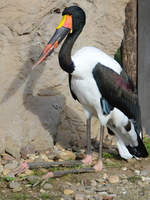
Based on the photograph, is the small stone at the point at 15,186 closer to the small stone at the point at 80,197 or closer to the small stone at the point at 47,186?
the small stone at the point at 47,186

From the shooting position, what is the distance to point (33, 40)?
4.61 metres

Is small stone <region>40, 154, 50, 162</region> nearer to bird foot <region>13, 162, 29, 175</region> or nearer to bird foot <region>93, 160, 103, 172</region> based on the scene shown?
bird foot <region>13, 162, 29, 175</region>

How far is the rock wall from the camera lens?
450 cm

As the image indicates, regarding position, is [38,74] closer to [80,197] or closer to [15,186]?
[15,186]

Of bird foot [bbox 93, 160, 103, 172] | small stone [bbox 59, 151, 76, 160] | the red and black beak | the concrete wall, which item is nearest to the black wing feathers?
the red and black beak

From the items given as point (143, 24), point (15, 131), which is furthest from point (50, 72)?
point (143, 24)

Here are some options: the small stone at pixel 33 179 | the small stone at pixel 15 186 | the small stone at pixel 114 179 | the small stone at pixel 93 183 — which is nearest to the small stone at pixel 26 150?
the small stone at pixel 33 179

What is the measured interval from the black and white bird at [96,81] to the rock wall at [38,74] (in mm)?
525

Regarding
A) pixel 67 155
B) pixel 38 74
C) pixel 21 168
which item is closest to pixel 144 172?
pixel 67 155

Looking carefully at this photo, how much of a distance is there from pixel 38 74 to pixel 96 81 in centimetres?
83

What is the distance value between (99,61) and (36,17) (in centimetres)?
87

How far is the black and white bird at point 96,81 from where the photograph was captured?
4.03 meters

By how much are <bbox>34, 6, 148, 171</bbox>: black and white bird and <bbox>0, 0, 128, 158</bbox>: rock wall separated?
0.52m

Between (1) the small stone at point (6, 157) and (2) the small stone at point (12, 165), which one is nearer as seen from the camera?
(2) the small stone at point (12, 165)
